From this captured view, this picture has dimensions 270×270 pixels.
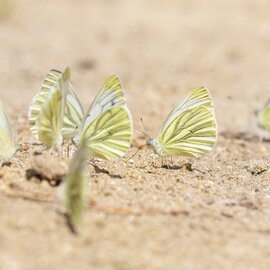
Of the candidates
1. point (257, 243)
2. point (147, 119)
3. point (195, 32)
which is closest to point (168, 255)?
point (257, 243)

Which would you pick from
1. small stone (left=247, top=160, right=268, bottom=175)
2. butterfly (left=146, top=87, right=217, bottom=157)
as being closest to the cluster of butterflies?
butterfly (left=146, top=87, right=217, bottom=157)

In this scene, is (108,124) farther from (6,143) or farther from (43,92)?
(6,143)

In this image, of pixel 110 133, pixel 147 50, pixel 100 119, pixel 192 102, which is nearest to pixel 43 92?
pixel 100 119

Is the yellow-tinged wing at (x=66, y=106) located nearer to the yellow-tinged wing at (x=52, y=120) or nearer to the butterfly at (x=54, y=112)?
the butterfly at (x=54, y=112)

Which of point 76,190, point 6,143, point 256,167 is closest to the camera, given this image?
point 76,190

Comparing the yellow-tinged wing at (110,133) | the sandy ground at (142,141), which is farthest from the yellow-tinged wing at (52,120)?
the sandy ground at (142,141)

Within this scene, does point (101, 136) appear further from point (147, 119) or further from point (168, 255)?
point (147, 119)
